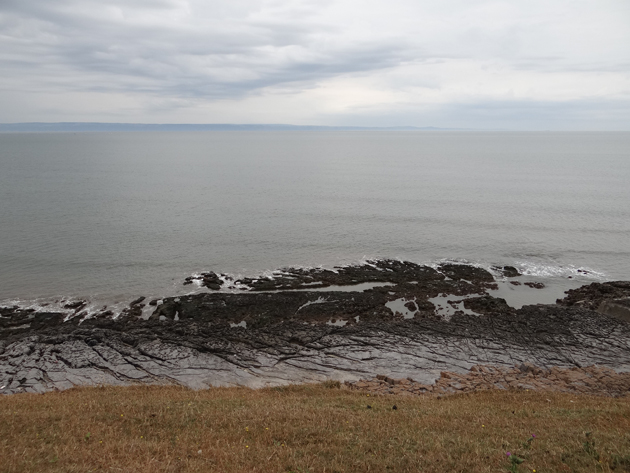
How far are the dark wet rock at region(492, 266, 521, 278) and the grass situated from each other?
2006 cm

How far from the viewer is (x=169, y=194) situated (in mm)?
77000

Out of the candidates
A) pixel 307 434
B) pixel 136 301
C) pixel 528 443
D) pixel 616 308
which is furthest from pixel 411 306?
pixel 136 301

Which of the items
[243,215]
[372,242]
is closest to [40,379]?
[372,242]

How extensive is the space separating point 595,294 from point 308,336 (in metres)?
22.7

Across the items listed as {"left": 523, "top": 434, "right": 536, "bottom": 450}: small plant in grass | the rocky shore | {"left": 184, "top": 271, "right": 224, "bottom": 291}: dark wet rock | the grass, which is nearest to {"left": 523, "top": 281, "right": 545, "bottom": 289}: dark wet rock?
the rocky shore

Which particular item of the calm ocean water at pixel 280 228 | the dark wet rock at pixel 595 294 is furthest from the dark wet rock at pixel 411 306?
the dark wet rock at pixel 595 294

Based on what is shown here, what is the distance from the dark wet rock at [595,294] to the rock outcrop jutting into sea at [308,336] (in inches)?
3.0

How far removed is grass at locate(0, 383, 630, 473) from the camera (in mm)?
11242

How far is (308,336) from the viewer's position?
26.2m

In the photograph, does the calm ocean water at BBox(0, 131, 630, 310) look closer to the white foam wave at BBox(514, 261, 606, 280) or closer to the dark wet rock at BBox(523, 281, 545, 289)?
the white foam wave at BBox(514, 261, 606, 280)

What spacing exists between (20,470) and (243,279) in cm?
2565

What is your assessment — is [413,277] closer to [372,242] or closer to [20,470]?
[372,242]

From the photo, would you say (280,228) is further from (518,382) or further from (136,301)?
(518,382)

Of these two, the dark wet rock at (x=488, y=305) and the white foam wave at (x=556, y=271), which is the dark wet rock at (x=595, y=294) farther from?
the dark wet rock at (x=488, y=305)
